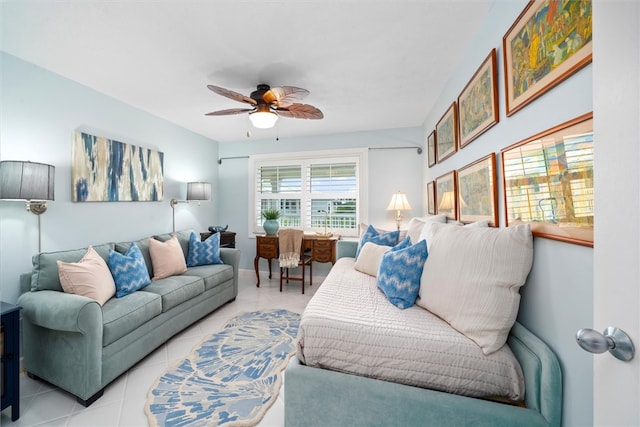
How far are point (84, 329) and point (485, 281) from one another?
7.44 ft

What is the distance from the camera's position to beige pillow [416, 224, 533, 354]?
1083 millimetres

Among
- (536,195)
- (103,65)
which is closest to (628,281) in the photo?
(536,195)

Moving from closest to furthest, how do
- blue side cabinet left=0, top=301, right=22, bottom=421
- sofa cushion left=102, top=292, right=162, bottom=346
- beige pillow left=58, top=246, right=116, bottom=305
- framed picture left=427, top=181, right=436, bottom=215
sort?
blue side cabinet left=0, top=301, right=22, bottom=421 < sofa cushion left=102, top=292, right=162, bottom=346 < beige pillow left=58, top=246, right=116, bottom=305 < framed picture left=427, top=181, right=436, bottom=215

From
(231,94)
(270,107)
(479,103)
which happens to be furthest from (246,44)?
(479,103)

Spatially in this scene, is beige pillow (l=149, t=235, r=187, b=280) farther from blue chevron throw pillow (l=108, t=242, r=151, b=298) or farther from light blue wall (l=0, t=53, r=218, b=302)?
light blue wall (l=0, t=53, r=218, b=302)

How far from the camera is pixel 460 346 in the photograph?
1.10m

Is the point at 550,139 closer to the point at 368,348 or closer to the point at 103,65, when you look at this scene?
the point at 368,348

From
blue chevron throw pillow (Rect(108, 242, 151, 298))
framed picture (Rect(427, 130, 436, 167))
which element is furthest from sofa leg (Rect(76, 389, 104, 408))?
framed picture (Rect(427, 130, 436, 167))

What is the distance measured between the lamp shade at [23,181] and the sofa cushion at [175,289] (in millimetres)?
1066

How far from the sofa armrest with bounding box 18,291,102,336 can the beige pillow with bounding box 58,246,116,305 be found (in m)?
0.15

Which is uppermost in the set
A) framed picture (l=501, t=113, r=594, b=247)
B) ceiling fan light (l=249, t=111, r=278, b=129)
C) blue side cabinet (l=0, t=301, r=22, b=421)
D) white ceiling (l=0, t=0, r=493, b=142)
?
white ceiling (l=0, t=0, r=493, b=142)

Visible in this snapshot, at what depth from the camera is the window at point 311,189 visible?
413 cm

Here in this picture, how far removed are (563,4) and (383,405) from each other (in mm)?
1740

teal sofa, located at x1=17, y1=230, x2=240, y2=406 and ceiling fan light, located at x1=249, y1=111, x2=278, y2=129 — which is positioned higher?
ceiling fan light, located at x1=249, y1=111, x2=278, y2=129
